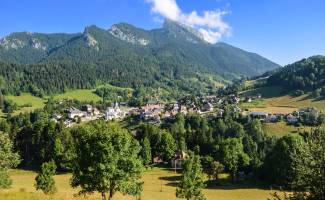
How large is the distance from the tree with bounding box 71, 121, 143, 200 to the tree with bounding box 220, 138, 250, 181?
6719cm

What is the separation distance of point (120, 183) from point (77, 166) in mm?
5297

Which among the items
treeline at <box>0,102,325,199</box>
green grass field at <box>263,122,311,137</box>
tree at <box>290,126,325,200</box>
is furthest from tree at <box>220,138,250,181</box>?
tree at <box>290,126,325,200</box>

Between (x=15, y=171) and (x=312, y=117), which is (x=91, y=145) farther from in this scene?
(x=312, y=117)

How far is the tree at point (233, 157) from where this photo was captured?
347 feet

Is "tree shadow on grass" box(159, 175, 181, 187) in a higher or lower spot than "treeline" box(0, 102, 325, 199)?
lower

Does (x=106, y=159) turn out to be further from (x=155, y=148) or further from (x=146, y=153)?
(x=155, y=148)

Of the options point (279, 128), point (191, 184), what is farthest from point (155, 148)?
point (279, 128)

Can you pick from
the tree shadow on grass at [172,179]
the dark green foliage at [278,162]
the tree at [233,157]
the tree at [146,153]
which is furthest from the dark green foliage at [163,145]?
the dark green foliage at [278,162]

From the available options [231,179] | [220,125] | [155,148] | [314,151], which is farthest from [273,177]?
[314,151]

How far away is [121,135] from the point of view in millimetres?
40188

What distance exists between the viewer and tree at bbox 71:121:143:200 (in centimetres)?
3959

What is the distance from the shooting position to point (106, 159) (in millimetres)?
39656

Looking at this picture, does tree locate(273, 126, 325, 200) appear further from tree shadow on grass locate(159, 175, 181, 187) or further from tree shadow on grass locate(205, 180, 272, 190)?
tree shadow on grass locate(205, 180, 272, 190)

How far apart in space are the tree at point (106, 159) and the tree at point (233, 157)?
67.2 meters
